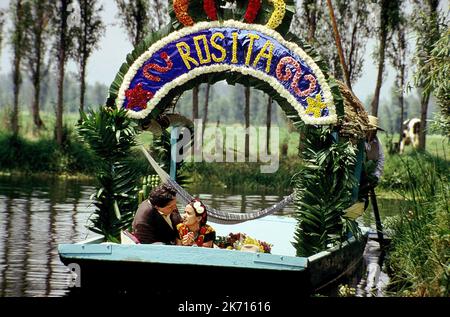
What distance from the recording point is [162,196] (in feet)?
32.9

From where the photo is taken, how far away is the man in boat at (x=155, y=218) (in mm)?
9984

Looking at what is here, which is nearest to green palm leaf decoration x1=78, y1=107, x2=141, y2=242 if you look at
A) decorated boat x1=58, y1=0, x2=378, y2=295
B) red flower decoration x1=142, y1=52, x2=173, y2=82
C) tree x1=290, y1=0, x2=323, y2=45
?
decorated boat x1=58, y1=0, x2=378, y2=295

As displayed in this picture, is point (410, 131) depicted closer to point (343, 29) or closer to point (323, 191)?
point (343, 29)

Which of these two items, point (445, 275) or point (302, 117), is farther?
point (302, 117)

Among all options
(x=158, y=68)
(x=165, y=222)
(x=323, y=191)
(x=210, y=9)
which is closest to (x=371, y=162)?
(x=323, y=191)

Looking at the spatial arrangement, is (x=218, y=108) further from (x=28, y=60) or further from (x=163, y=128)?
(x=163, y=128)

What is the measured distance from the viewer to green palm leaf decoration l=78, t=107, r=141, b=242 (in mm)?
10664

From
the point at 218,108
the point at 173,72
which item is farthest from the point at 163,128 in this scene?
the point at 218,108

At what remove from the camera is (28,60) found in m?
38.1

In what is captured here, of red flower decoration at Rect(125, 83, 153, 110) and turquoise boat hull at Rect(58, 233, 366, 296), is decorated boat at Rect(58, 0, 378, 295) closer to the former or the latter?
red flower decoration at Rect(125, 83, 153, 110)

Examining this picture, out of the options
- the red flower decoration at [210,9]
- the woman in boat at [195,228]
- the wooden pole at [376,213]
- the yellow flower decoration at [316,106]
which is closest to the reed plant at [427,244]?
the wooden pole at [376,213]

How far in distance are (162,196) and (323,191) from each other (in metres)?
1.81

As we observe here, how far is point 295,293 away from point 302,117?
2.05 meters
